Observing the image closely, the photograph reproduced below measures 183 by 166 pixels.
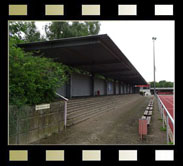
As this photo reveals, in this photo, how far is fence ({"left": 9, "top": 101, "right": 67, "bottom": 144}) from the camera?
4.34m

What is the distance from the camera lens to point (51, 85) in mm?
6141

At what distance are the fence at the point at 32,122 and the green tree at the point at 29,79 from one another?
0.29 m

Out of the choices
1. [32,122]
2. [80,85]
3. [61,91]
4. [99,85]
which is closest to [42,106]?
[32,122]

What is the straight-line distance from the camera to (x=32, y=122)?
16.4ft

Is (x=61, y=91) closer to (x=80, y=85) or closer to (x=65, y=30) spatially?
(x=80, y=85)

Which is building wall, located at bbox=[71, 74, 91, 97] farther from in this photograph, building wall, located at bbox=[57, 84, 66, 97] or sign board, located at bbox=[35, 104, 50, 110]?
sign board, located at bbox=[35, 104, 50, 110]

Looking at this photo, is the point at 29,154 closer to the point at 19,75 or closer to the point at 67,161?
the point at 67,161

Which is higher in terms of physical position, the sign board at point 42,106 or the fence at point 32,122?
the sign board at point 42,106

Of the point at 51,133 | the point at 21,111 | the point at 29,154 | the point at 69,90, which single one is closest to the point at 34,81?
the point at 21,111

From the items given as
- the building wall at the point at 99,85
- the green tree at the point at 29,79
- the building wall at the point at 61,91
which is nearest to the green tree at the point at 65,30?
the building wall at the point at 99,85

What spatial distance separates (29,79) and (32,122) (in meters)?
1.41

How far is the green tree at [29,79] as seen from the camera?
15.4 ft

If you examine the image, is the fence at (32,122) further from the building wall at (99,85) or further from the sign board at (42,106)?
the building wall at (99,85)

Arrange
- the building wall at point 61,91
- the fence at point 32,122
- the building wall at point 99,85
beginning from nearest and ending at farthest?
the fence at point 32,122 → the building wall at point 61,91 → the building wall at point 99,85
